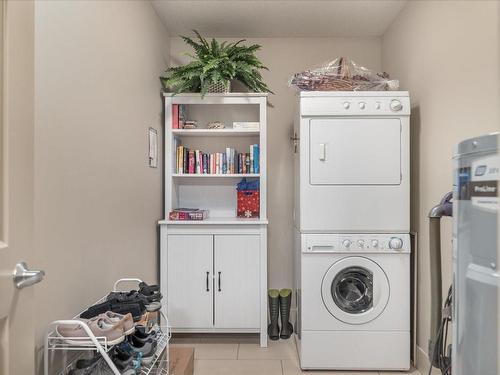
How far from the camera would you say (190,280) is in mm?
2930

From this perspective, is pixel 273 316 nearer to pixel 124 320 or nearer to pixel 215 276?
pixel 215 276

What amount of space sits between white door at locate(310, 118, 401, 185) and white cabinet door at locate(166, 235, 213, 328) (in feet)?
3.43

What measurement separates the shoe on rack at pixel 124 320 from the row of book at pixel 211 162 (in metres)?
1.67

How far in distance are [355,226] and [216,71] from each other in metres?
1.53

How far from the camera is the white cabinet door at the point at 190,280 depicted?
2924mm

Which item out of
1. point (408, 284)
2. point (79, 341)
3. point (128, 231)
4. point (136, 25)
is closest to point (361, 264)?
point (408, 284)

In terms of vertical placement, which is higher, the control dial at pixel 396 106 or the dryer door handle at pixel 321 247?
the control dial at pixel 396 106

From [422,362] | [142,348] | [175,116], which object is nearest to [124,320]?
[142,348]

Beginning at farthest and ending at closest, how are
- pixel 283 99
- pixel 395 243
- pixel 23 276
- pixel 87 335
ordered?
1. pixel 283 99
2. pixel 395 243
3. pixel 87 335
4. pixel 23 276

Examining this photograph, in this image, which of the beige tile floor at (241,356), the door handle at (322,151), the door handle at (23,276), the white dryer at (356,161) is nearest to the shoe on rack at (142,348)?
the door handle at (23,276)

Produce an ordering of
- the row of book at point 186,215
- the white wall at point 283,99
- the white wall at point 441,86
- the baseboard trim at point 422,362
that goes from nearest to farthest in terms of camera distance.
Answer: the white wall at point 441,86, the baseboard trim at point 422,362, the row of book at point 186,215, the white wall at point 283,99

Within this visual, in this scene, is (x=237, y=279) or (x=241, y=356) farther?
(x=237, y=279)

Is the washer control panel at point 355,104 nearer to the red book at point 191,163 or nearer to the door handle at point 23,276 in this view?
the red book at point 191,163

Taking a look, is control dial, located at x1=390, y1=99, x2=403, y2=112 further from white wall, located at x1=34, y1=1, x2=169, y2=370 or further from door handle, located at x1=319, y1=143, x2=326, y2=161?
white wall, located at x1=34, y1=1, x2=169, y2=370
